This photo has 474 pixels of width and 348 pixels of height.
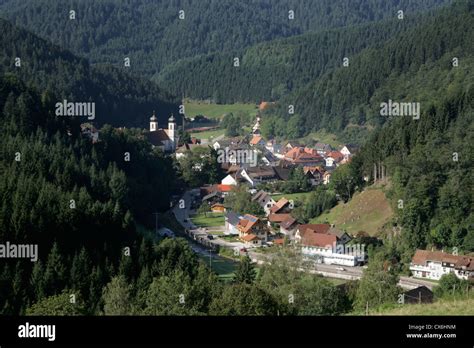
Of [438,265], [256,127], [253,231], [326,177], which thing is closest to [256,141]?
[256,127]

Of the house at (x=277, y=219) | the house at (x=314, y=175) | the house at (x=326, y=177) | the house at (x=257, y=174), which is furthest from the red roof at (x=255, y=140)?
the house at (x=277, y=219)

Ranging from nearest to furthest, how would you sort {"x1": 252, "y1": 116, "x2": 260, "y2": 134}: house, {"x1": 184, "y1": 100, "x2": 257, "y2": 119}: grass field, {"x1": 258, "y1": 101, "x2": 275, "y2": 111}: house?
{"x1": 252, "y1": 116, "x2": 260, "y2": 134}: house < {"x1": 258, "y1": 101, "x2": 275, "y2": 111}: house < {"x1": 184, "y1": 100, "x2": 257, "y2": 119}: grass field

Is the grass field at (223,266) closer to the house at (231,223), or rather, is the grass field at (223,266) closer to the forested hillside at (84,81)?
the house at (231,223)

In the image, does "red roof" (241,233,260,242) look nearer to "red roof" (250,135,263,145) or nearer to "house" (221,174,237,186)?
"house" (221,174,237,186)

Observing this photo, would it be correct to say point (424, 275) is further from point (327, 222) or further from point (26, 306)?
point (26, 306)

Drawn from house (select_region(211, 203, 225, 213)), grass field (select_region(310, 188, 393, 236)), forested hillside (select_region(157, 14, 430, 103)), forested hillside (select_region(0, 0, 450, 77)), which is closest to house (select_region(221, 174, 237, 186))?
house (select_region(211, 203, 225, 213))
